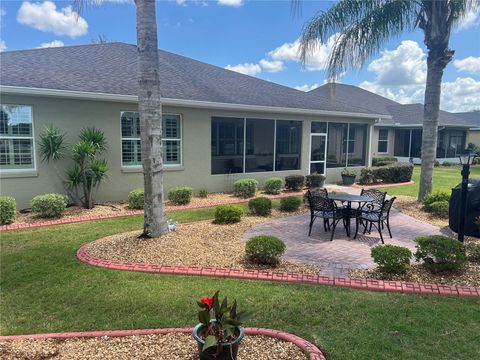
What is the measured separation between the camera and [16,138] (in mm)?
9414

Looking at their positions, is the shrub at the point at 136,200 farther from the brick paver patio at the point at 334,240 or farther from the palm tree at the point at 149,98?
the brick paver patio at the point at 334,240

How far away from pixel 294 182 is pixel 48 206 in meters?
8.80

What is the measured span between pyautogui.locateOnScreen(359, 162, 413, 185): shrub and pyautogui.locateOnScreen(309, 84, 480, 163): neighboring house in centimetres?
1052

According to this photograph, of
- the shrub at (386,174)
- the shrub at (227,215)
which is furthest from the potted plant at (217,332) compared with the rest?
the shrub at (386,174)

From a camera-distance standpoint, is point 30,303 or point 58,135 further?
point 58,135

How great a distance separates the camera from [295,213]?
10148mm

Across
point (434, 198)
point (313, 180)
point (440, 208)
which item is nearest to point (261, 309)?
point (440, 208)

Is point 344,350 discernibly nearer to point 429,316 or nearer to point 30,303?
point 429,316

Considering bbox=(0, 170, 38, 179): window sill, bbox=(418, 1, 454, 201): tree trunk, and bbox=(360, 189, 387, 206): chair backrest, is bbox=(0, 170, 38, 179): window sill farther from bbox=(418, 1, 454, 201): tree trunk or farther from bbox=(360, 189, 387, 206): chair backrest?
bbox=(418, 1, 454, 201): tree trunk

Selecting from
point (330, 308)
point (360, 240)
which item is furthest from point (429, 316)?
point (360, 240)

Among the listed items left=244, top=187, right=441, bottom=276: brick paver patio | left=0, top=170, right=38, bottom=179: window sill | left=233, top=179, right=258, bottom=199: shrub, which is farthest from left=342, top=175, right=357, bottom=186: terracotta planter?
left=0, top=170, right=38, bottom=179: window sill

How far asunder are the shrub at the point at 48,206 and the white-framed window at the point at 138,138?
8.82 ft

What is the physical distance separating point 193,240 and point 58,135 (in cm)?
551

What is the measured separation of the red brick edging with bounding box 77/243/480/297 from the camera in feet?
15.8
